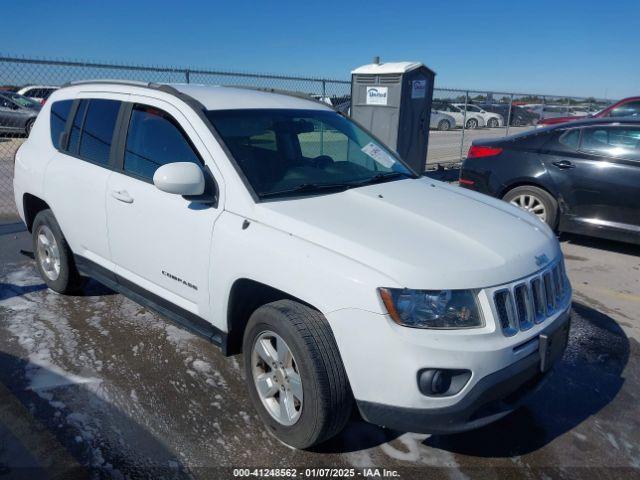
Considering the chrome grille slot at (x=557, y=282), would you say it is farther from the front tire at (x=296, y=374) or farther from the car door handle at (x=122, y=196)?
the car door handle at (x=122, y=196)

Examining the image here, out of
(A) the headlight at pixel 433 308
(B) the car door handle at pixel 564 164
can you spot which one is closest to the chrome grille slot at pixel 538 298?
(A) the headlight at pixel 433 308

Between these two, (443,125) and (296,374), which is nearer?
(296,374)

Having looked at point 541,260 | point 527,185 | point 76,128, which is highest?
point 76,128

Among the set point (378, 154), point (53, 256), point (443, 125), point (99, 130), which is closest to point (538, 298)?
point (378, 154)

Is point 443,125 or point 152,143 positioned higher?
point 152,143

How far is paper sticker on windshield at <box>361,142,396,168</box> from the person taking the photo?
152 inches

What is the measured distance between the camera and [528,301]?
251 centimetres

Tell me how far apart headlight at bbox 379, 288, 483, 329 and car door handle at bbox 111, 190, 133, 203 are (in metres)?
1.97

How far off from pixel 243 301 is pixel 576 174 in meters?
4.83

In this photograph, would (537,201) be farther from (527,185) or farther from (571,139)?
(571,139)

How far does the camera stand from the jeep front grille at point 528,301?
2.39 meters

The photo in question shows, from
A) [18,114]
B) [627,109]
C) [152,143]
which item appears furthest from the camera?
[18,114]

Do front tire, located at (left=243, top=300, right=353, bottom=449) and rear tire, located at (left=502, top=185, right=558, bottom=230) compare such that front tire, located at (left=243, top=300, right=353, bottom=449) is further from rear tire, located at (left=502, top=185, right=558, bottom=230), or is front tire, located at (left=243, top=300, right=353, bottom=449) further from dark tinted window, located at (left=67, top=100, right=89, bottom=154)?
rear tire, located at (left=502, top=185, right=558, bottom=230)

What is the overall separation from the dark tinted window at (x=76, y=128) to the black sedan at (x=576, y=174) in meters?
4.93
